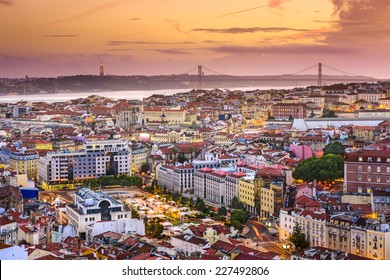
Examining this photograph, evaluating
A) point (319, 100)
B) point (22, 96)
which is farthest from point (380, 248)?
point (319, 100)

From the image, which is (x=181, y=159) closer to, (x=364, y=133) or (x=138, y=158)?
(x=138, y=158)

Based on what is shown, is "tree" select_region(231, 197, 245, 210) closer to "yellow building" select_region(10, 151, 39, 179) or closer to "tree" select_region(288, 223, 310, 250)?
"tree" select_region(288, 223, 310, 250)

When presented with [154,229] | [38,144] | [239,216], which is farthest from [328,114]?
[154,229]

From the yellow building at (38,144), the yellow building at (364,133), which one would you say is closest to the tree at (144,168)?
the yellow building at (38,144)

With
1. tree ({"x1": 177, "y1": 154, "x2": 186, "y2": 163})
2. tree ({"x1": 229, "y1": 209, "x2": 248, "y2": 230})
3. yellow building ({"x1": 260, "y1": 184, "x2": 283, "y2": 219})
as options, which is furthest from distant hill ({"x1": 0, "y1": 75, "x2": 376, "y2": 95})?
tree ({"x1": 177, "y1": 154, "x2": 186, "y2": 163})

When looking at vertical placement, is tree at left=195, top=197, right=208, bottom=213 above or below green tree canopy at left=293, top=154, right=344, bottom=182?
below

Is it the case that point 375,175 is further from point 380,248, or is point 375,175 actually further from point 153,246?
point 153,246
